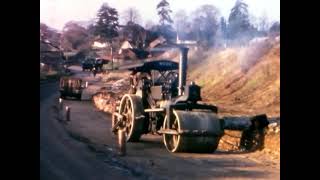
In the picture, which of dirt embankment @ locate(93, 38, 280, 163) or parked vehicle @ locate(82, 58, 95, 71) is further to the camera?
parked vehicle @ locate(82, 58, 95, 71)

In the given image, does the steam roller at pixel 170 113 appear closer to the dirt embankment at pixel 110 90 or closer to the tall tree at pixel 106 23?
the dirt embankment at pixel 110 90

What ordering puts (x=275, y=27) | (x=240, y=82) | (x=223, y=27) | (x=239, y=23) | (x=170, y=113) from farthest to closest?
1. (x=170, y=113)
2. (x=240, y=82)
3. (x=223, y=27)
4. (x=239, y=23)
5. (x=275, y=27)

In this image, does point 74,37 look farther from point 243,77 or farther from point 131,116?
point 243,77

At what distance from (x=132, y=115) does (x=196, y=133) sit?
813mm

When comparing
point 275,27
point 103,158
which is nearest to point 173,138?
point 103,158

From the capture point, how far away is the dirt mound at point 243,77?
27.6 feet

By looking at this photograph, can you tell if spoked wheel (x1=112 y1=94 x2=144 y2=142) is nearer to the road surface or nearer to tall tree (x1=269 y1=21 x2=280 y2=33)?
the road surface

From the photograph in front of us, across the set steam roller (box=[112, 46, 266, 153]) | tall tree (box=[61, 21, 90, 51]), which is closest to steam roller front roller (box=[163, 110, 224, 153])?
steam roller (box=[112, 46, 266, 153])

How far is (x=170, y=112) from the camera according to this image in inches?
369

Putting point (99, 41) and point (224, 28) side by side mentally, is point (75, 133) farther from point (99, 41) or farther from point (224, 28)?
point (224, 28)

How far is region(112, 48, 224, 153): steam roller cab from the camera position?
884cm

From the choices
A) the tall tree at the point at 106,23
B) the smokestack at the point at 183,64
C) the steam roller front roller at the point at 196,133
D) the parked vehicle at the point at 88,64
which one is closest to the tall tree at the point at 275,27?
the smokestack at the point at 183,64

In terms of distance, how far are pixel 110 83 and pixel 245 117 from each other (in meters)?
1.61
